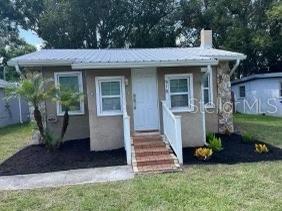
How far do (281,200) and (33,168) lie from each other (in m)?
6.56

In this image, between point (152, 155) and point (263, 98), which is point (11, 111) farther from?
point (263, 98)

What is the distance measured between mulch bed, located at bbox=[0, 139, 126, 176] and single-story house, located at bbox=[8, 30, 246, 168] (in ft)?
1.69

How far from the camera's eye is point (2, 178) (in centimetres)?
855

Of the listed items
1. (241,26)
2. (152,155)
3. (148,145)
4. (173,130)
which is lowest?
(152,155)

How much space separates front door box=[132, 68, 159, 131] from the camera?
11422mm

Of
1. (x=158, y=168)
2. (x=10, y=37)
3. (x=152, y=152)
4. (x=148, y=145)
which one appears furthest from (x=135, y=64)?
(x=10, y=37)

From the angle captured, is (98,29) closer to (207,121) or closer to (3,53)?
(3,53)

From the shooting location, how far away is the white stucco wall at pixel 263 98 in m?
22.6

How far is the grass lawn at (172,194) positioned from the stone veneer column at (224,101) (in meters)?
5.40

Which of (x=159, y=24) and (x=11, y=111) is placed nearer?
(x=11, y=111)

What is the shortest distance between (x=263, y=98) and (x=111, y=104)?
1556 cm

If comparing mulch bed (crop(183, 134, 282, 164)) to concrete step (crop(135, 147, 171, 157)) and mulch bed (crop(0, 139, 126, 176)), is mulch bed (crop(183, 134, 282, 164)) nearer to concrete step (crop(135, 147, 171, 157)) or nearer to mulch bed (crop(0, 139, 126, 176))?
concrete step (crop(135, 147, 171, 157))

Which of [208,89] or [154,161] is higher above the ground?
[208,89]

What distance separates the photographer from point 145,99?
1148cm
